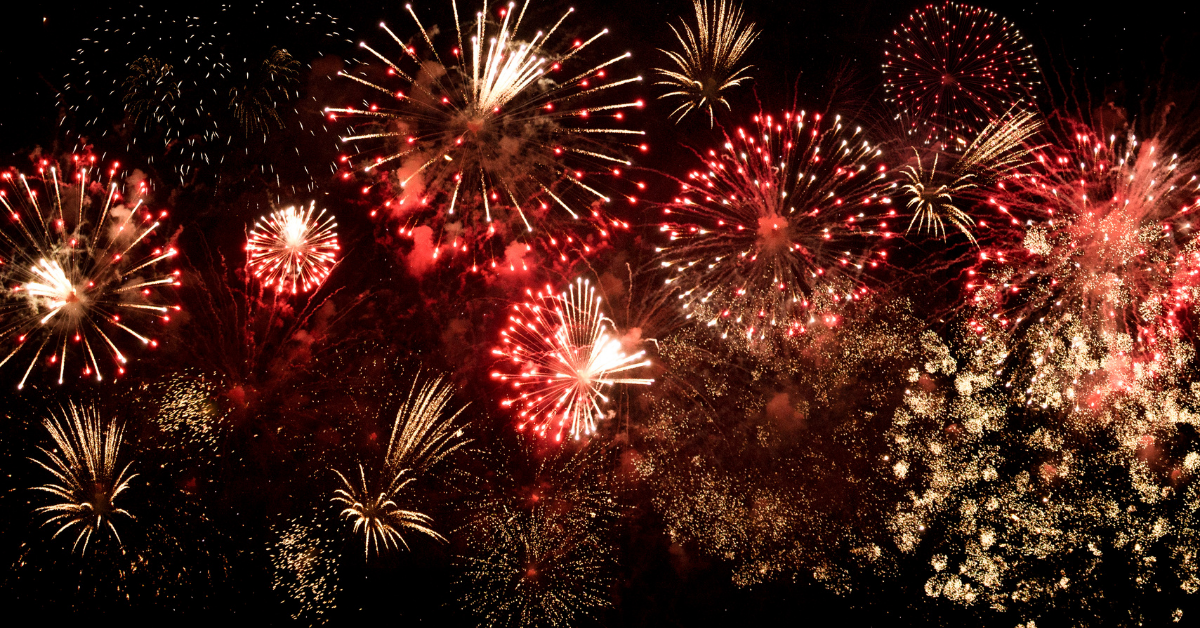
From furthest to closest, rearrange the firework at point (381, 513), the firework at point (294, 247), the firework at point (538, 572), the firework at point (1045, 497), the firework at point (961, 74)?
the firework at point (294, 247) < the firework at point (381, 513) < the firework at point (538, 572) < the firework at point (961, 74) < the firework at point (1045, 497)

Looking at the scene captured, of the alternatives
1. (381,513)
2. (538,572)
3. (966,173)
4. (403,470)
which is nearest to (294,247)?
(403,470)

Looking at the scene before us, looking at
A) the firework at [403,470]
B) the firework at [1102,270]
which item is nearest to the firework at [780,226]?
the firework at [1102,270]

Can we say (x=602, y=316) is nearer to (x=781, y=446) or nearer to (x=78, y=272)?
(x=781, y=446)

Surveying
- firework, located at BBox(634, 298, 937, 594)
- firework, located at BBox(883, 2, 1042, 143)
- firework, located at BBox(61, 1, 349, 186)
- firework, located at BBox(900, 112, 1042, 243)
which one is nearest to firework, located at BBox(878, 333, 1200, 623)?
A: firework, located at BBox(634, 298, 937, 594)

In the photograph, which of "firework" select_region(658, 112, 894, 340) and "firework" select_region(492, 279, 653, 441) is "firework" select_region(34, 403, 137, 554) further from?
"firework" select_region(658, 112, 894, 340)

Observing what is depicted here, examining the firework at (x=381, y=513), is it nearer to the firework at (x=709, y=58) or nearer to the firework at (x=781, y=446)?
the firework at (x=781, y=446)
